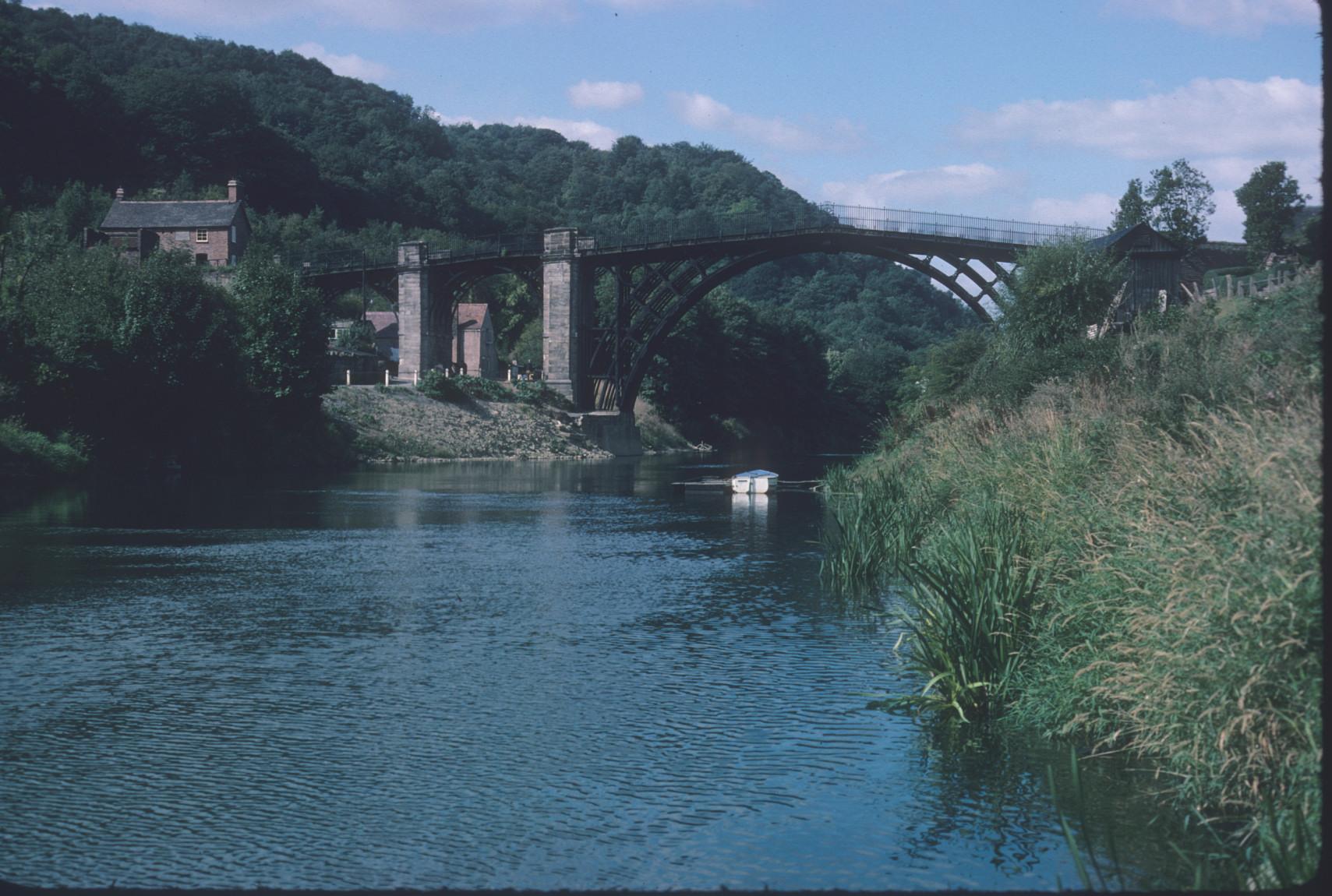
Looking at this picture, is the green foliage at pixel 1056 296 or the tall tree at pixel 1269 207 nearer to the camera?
the green foliage at pixel 1056 296

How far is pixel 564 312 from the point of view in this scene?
92.2 meters

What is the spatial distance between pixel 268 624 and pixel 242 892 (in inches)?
631

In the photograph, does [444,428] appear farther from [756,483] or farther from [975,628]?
[975,628]

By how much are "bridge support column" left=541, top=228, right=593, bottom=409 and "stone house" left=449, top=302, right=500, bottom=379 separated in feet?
58.5

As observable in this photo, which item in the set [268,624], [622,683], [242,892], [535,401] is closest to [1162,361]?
[622,683]

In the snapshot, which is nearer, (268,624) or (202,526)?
(268,624)

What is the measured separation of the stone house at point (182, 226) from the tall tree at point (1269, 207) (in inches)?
2734

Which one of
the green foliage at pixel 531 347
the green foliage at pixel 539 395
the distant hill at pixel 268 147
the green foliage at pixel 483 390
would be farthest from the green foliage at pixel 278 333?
the distant hill at pixel 268 147

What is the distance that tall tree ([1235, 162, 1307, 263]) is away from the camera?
70875mm

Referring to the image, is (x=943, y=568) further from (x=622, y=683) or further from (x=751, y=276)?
(x=751, y=276)

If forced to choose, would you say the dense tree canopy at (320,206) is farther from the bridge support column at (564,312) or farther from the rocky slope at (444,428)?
the bridge support column at (564,312)

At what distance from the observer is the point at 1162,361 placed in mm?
22844

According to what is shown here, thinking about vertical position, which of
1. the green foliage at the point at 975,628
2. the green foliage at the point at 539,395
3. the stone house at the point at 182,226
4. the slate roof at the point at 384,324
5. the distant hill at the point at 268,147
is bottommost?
the green foliage at the point at 975,628

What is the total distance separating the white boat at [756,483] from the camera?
165 ft
